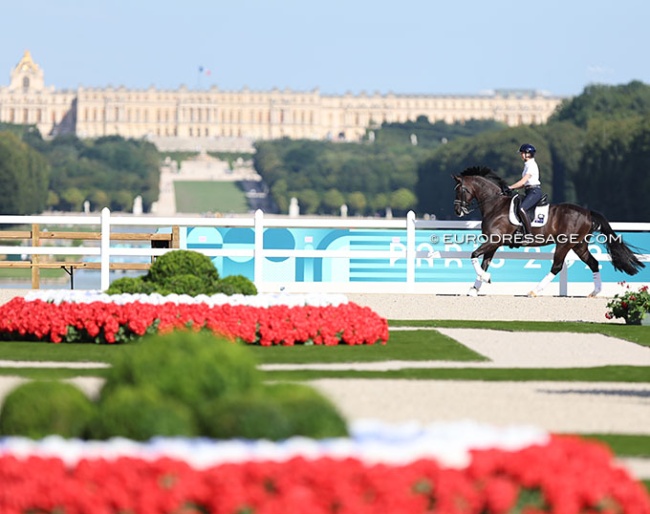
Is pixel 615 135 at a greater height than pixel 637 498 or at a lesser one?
greater

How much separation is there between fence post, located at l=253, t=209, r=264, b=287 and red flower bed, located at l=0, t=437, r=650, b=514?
17.9 meters

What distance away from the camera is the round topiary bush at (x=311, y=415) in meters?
7.24

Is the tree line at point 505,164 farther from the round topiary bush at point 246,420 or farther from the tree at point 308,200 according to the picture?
the round topiary bush at point 246,420

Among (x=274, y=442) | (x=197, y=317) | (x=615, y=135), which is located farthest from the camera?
(x=615, y=135)

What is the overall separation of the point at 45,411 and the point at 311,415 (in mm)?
1211

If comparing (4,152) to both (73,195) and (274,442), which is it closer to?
(73,195)

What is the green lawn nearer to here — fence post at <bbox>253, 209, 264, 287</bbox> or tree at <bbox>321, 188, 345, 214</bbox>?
tree at <bbox>321, 188, 345, 214</bbox>

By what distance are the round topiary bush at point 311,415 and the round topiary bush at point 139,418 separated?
0.40 metres

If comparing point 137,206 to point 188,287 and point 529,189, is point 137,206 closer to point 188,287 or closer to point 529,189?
point 529,189

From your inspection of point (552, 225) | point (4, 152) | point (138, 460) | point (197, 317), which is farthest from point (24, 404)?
point (4, 152)

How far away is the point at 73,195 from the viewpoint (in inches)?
6284

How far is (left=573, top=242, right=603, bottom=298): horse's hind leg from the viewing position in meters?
25.0

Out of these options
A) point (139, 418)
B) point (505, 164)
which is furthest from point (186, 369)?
point (505, 164)

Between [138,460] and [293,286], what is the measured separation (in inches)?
763
